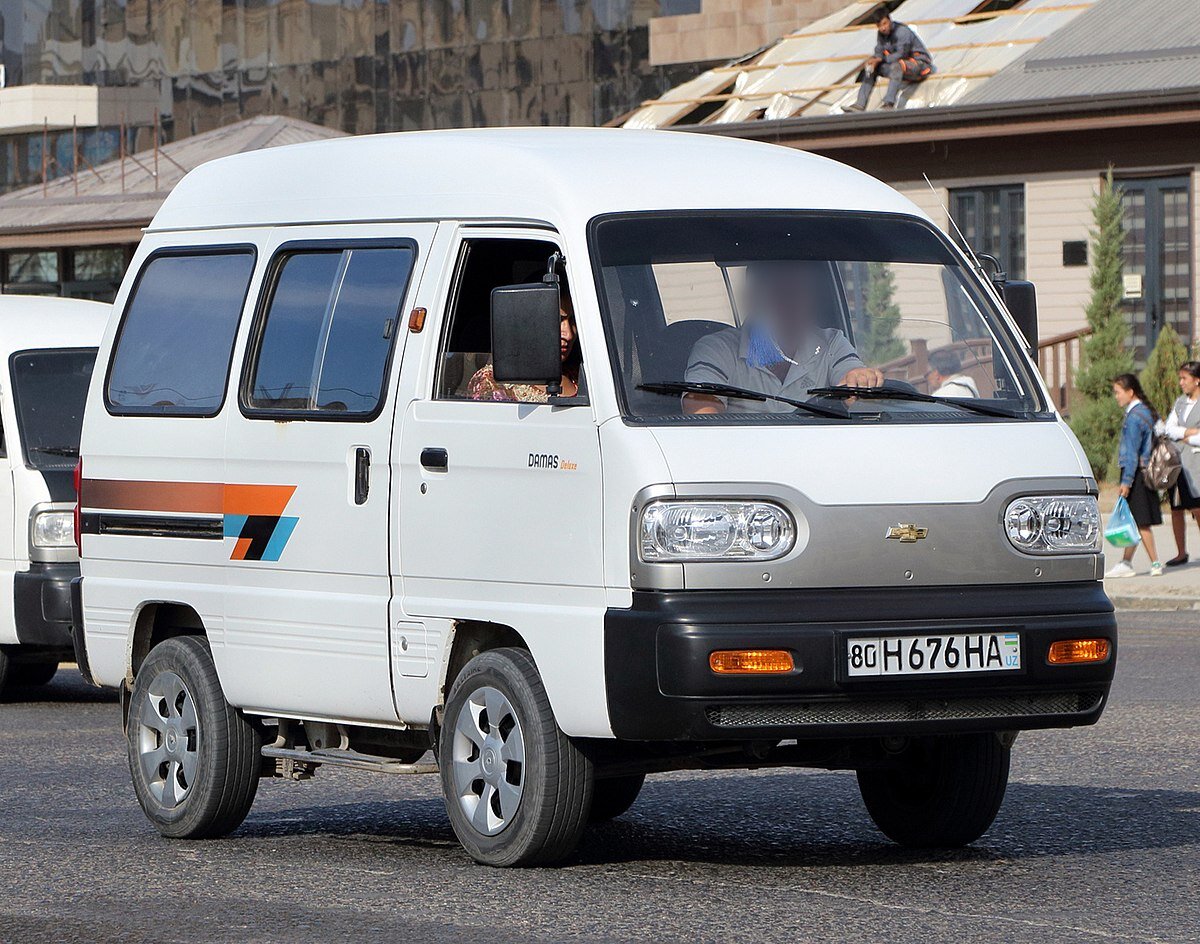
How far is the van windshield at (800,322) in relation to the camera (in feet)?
24.9

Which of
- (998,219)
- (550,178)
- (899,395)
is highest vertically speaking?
(998,219)

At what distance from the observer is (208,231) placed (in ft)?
30.5

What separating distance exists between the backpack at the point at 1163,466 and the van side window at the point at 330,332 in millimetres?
12780

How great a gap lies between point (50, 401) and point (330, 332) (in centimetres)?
642

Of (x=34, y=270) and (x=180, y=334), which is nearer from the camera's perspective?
(x=180, y=334)

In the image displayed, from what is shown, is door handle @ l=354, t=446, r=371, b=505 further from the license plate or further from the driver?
Result: the license plate

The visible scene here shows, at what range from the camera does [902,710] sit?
24.2 ft

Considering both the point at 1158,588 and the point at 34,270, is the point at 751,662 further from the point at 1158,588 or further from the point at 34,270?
the point at 34,270

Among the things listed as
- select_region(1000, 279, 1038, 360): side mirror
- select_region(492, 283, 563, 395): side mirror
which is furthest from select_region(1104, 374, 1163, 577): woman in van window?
select_region(492, 283, 563, 395): side mirror

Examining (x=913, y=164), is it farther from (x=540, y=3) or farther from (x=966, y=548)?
(x=966, y=548)

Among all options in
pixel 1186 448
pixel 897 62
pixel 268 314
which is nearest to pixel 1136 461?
pixel 1186 448

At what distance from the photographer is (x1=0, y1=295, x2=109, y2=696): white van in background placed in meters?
13.7

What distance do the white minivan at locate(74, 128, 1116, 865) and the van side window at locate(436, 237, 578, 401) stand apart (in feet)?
0.05

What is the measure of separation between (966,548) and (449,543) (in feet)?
5.50
